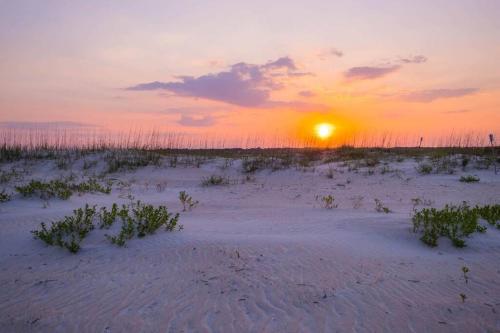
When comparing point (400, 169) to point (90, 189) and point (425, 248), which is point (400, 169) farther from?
point (90, 189)

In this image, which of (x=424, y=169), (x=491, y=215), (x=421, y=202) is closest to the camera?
(x=491, y=215)

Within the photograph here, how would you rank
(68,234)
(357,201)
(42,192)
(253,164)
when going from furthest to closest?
(253,164) → (357,201) → (42,192) → (68,234)

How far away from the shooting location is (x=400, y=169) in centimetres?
1216

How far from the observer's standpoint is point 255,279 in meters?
3.84

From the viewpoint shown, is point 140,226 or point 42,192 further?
point 42,192

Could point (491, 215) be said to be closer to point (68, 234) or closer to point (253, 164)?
point (68, 234)

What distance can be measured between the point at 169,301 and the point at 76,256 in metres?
1.88

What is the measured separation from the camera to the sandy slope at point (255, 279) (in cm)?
310

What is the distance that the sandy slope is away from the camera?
10.2 feet

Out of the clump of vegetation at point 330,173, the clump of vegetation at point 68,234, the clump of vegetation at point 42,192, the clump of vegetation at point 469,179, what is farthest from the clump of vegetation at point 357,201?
the clump of vegetation at point 42,192

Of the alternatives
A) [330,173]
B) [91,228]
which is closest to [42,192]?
[91,228]

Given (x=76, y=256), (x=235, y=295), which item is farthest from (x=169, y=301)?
(x=76, y=256)

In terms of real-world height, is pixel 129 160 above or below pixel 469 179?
below

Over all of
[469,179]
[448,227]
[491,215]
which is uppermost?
[469,179]
